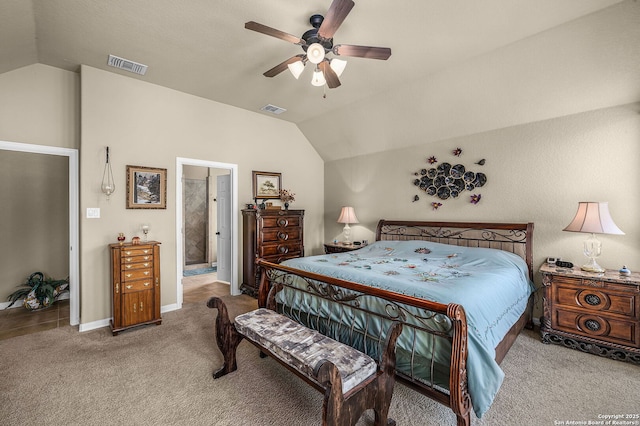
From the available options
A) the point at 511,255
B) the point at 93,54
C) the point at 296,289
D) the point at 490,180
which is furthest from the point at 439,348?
the point at 93,54

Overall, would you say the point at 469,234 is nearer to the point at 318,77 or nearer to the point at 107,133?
the point at 318,77

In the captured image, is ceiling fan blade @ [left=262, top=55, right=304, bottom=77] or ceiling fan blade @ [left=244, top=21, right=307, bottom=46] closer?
ceiling fan blade @ [left=244, top=21, right=307, bottom=46]

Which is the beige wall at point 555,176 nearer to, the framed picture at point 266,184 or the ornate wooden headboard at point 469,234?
the ornate wooden headboard at point 469,234

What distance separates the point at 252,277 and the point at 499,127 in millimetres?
4408

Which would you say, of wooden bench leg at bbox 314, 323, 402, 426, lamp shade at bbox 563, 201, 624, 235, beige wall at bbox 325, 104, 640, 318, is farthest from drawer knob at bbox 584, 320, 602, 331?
wooden bench leg at bbox 314, 323, 402, 426

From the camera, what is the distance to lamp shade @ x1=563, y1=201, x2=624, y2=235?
9.25 ft

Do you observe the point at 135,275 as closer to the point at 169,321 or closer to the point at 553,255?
the point at 169,321

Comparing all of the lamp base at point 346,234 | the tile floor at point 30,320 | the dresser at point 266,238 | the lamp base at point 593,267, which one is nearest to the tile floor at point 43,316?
the tile floor at point 30,320

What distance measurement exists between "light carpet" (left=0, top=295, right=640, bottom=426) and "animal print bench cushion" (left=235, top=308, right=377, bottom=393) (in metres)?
0.50

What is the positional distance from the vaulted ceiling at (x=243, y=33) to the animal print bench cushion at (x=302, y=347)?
8.97 ft

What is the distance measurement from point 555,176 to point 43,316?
23.1 ft

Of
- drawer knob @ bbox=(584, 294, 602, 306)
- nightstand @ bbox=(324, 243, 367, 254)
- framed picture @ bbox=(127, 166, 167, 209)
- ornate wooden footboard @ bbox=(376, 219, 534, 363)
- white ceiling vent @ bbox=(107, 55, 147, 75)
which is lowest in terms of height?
drawer knob @ bbox=(584, 294, 602, 306)

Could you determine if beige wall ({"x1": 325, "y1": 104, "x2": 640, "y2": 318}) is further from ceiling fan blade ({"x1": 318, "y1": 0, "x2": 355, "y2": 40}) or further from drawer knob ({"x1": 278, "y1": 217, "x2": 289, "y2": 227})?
ceiling fan blade ({"x1": 318, "y1": 0, "x2": 355, "y2": 40})

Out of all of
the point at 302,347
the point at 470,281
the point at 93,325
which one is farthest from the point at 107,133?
the point at 470,281
